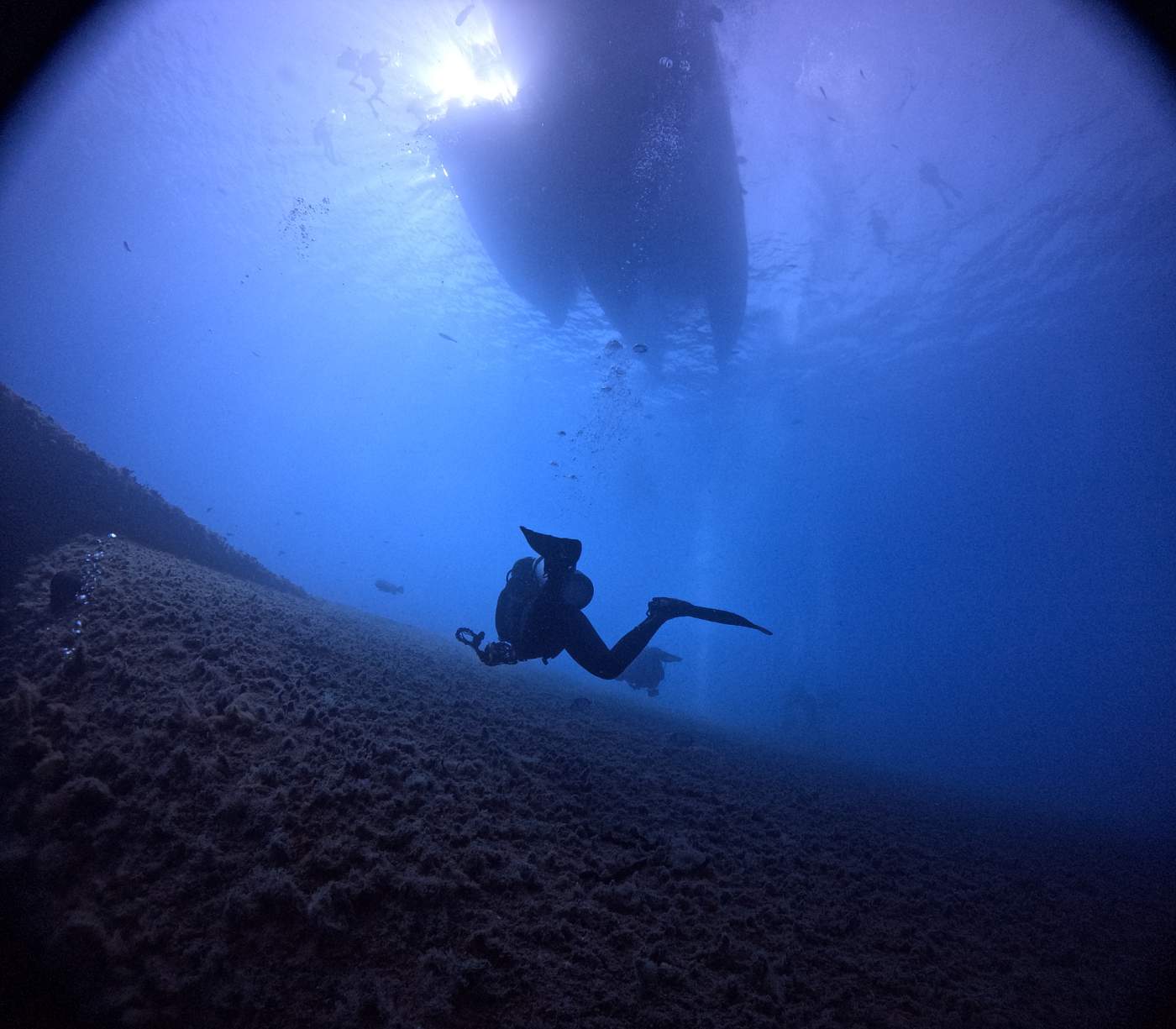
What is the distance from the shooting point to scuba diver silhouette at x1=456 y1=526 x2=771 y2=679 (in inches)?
251

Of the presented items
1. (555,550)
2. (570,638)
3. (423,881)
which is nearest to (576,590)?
(570,638)

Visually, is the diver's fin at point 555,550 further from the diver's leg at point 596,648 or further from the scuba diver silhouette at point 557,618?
the diver's leg at point 596,648

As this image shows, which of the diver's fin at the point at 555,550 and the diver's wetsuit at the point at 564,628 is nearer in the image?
the diver's fin at the point at 555,550

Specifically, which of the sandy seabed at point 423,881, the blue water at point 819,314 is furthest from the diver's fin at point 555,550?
the blue water at point 819,314

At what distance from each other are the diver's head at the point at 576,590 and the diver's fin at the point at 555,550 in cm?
37

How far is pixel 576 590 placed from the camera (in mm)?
6883

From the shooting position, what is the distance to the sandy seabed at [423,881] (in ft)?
6.05

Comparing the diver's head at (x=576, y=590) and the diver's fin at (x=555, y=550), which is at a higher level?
the diver's fin at (x=555, y=550)

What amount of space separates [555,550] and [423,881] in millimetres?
4294

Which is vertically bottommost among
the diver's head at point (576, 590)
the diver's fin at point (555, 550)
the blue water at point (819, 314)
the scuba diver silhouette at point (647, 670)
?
the scuba diver silhouette at point (647, 670)

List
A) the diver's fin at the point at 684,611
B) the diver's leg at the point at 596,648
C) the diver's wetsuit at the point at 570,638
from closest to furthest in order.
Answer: the diver's wetsuit at the point at 570,638, the diver's leg at the point at 596,648, the diver's fin at the point at 684,611

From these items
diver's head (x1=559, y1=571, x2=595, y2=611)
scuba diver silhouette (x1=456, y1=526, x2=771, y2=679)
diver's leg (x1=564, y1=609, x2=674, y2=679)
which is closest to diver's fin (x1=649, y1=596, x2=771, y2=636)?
scuba diver silhouette (x1=456, y1=526, x2=771, y2=679)

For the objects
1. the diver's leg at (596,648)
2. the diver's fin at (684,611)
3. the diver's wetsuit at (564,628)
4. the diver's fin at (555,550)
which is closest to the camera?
the diver's fin at (555,550)

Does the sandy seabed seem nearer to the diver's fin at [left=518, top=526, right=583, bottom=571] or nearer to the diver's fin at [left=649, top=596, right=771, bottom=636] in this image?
the diver's fin at [left=518, top=526, right=583, bottom=571]
